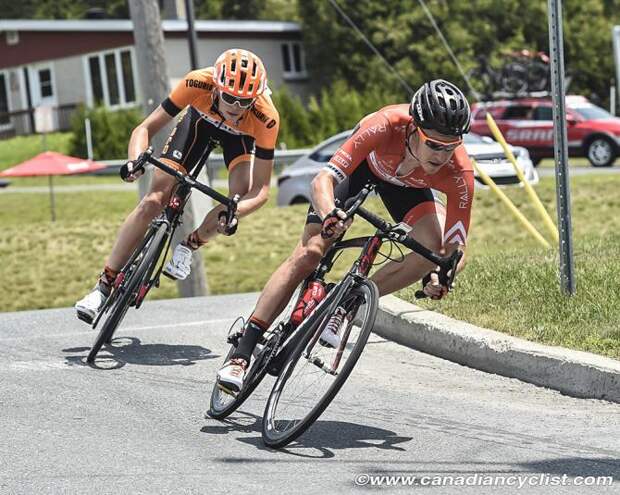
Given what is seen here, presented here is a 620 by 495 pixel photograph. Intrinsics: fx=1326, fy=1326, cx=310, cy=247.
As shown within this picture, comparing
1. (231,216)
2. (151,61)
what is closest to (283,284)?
(231,216)

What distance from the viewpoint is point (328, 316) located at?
6270 mm

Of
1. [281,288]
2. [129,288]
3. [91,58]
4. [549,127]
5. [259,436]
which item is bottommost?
[91,58]

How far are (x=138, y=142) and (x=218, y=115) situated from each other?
55 centimetres

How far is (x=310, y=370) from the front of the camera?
21.0ft

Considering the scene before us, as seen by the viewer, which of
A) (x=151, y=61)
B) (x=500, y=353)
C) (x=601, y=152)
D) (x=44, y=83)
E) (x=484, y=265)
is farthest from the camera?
(x=44, y=83)

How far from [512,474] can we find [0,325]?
5927mm

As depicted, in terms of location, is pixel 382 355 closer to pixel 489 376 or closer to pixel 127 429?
pixel 489 376

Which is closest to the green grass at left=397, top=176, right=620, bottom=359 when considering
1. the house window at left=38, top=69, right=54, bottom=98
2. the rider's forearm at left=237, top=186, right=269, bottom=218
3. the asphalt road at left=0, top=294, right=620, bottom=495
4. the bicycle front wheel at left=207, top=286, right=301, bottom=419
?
the asphalt road at left=0, top=294, right=620, bottom=495

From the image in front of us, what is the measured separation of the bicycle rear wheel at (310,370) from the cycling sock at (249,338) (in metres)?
0.33

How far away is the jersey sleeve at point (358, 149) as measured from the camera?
656 centimetres

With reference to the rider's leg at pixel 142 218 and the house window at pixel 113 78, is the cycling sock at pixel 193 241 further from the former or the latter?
the house window at pixel 113 78

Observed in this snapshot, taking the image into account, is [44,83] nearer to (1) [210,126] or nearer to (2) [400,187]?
(1) [210,126]

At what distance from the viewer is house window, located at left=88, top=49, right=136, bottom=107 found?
159 ft

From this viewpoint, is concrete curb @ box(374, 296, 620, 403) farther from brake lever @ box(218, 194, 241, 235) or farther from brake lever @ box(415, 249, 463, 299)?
brake lever @ box(218, 194, 241, 235)
